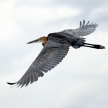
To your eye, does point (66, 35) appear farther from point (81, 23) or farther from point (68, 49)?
point (81, 23)

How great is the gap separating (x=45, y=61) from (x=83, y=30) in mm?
4756

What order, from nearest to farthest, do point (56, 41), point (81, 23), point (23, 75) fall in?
point (23, 75), point (56, 41), point (81, 23)

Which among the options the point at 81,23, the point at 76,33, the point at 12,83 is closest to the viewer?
the point at 12,83

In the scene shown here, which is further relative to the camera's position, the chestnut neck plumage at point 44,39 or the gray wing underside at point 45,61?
the chestnut neck plumage at point 44,39

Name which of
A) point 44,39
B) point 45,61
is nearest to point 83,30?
point 44,39

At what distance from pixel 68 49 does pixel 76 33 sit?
2.77m

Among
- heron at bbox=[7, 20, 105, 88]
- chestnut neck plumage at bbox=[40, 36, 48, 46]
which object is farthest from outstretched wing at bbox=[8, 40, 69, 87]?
chestnut neck plumage at bbox=[40, 36, 48, 46]

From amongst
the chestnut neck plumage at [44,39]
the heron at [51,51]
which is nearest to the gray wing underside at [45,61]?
the heron at [51,51]

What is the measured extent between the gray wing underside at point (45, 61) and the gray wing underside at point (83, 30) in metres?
1.68

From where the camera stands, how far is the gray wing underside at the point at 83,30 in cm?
1948

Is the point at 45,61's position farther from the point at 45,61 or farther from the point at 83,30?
the point at 83,30

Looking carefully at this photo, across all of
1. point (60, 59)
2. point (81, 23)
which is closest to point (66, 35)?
point (60, 59)

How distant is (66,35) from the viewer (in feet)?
59.3

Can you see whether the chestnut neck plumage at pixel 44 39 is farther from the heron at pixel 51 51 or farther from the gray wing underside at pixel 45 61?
the gray wing underside at pixel 45 61
